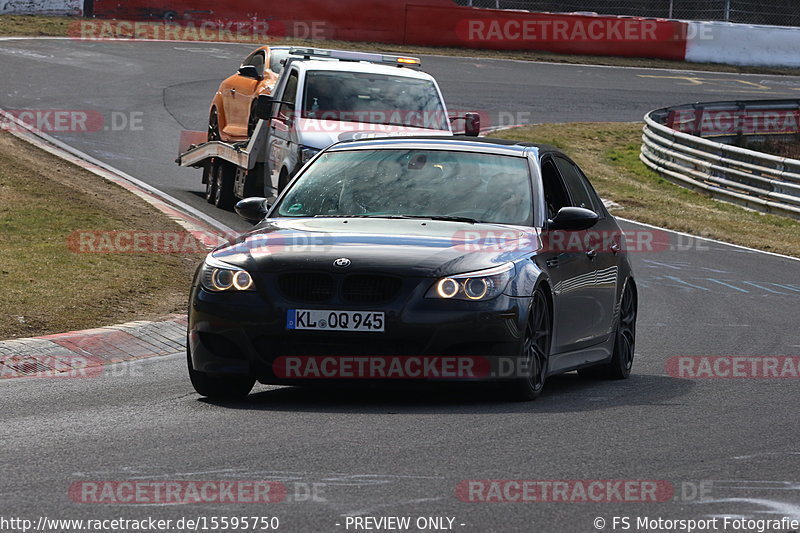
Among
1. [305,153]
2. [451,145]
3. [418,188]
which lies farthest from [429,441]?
[305,153]

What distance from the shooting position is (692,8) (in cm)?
4647

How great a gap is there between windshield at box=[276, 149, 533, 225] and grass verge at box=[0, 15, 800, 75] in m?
31.1

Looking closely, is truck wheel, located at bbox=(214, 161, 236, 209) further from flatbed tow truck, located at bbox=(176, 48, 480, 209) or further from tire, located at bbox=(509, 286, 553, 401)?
tire, located at bbox=(509, 286, 553, 401)

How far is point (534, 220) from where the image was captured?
30.5ft

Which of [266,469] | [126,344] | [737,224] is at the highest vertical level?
[266,469]

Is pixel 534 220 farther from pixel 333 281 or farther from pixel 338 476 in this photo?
pixel 338 476

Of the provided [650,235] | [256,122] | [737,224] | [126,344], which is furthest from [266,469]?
[737,224]

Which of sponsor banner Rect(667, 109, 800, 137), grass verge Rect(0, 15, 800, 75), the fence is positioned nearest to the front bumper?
sponsor banner Rect(667, 109, 800, 137)

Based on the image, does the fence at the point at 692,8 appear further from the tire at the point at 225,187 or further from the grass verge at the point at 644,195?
the tire at the point at 225,187

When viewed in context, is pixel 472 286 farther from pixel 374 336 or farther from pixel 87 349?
pixel 87 349

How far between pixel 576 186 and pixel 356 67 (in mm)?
8521

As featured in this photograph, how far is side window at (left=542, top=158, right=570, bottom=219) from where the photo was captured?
31.8 feet

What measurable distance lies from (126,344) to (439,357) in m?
3.46

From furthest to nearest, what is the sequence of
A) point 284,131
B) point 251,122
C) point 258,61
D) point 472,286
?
1. point 258,61
2. point 251,122
3. point 284,131
4. point 472,286
